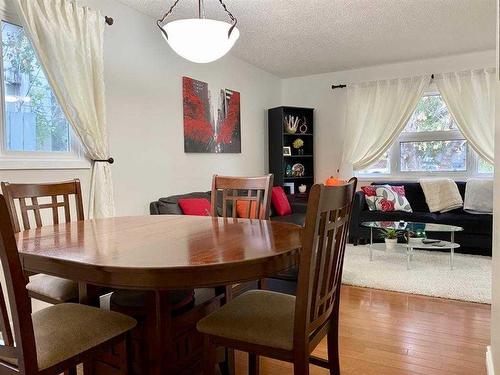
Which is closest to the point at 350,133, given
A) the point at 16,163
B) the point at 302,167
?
the point at 302,167

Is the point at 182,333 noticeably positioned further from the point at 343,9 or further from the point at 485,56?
the point at 485,56

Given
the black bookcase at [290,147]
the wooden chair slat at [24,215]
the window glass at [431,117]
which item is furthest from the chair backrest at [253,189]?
the window glass at [431,117]

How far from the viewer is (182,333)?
1627 mm

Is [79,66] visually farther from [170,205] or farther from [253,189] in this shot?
[253,189]

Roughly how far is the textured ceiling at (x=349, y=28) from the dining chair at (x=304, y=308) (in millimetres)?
2530

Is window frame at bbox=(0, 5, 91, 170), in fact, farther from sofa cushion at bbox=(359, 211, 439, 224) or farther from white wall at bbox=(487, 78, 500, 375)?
sofa cushion at bbox=(359, 211, 439, 224)

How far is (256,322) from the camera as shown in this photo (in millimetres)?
1317

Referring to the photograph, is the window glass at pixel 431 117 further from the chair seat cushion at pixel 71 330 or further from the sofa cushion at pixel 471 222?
the chair seat cushion at pixel 71 330

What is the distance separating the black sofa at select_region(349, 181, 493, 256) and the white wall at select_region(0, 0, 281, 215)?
190 centimetres

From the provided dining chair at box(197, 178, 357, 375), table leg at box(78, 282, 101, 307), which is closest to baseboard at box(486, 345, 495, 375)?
dining chair at box(197, 178, 357, 375)

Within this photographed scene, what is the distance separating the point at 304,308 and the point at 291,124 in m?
4.68

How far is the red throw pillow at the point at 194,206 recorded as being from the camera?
11.3 feet

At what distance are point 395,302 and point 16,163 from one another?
9.20 feet

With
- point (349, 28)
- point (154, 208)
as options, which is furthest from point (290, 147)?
point (154, 208)
